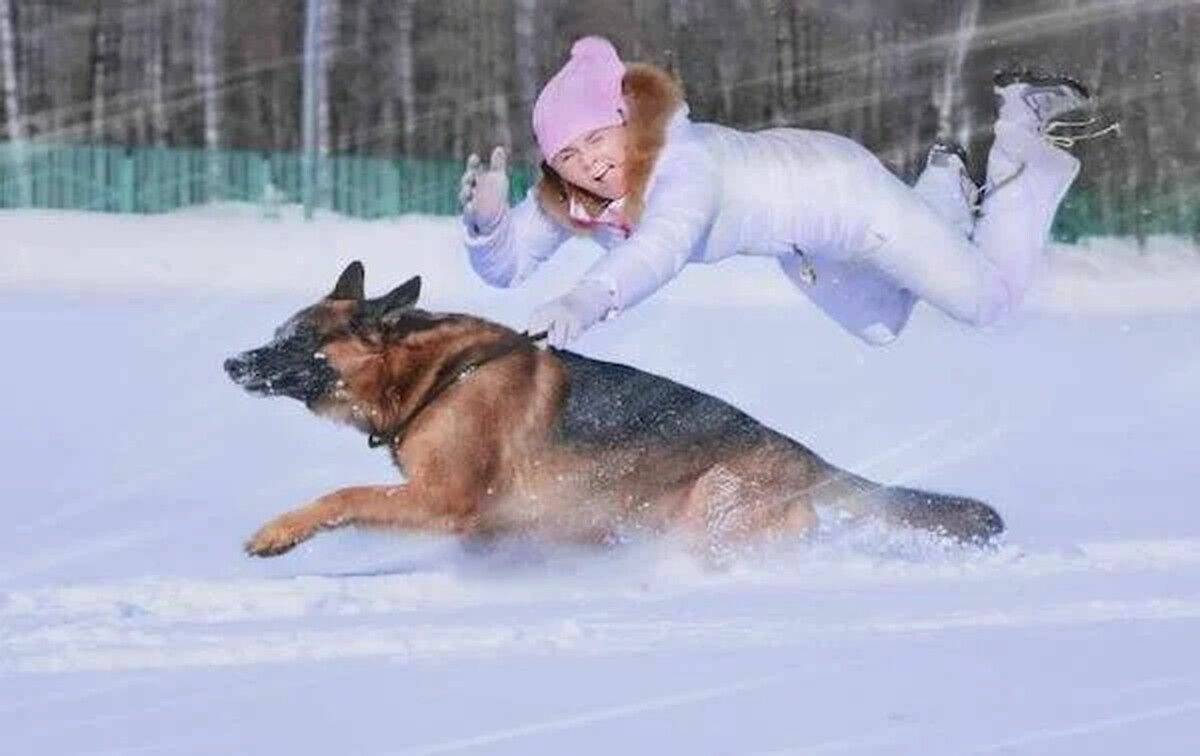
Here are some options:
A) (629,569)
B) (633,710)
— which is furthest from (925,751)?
(629,569)

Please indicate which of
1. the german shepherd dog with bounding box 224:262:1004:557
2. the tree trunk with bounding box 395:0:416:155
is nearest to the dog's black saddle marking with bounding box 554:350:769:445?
the german shepherd dog with bounding box 224:262:1004:557

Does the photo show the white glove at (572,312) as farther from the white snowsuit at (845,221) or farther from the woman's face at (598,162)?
the woman's face at (598,162)

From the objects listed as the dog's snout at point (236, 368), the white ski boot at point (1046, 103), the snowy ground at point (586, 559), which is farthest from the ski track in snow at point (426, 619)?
the white ski boot at point (1046, 103)

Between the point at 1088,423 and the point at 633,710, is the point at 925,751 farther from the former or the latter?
the point at 1088,423

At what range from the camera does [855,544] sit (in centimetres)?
281

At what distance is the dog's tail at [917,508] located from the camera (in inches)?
111

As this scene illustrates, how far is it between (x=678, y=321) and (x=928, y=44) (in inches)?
26.3

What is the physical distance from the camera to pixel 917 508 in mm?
2828

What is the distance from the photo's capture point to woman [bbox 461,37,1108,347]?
2.62 metres

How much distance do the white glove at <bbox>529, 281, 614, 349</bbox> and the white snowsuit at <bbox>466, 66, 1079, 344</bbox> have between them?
192 mm

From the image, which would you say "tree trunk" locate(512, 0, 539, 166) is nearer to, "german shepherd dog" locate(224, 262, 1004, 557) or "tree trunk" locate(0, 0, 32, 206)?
"german shepherd dog" locate(224, 262, 1004, 557)

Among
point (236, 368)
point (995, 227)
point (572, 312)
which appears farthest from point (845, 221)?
point (236, 368)

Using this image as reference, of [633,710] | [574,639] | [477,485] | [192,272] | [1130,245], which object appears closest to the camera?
[633,710]

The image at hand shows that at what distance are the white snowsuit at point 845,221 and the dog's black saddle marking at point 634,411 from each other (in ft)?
0.56
